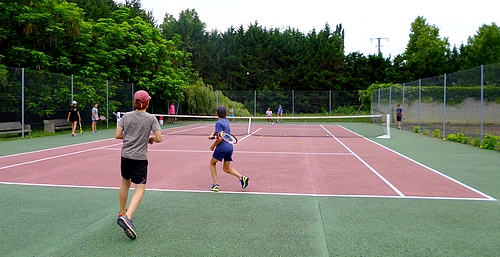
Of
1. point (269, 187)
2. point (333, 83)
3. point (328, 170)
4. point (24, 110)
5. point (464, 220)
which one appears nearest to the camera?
point (464, 220)

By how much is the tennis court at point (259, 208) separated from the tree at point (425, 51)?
45092 millimetres

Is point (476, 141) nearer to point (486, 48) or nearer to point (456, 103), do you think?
point (456, 103)

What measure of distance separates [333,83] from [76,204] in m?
48.8

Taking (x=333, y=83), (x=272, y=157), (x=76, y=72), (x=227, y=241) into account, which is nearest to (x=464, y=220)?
(x=227, y=241)

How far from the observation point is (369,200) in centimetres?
657

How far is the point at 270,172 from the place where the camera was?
9.30 m

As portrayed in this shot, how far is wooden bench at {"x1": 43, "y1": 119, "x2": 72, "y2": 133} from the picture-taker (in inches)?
803

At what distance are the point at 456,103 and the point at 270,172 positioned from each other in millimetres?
11312

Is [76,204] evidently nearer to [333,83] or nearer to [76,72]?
[76,72]

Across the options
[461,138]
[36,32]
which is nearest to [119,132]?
[461,138]

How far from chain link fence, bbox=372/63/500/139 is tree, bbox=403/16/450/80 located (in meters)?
29.8

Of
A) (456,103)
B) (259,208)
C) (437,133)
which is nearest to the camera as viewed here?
(259,208)

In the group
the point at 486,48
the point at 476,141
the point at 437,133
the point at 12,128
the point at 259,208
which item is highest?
the point at 486,48

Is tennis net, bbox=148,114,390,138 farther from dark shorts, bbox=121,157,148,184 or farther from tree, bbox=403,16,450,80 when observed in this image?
tree, bbox=403,16,450,80
